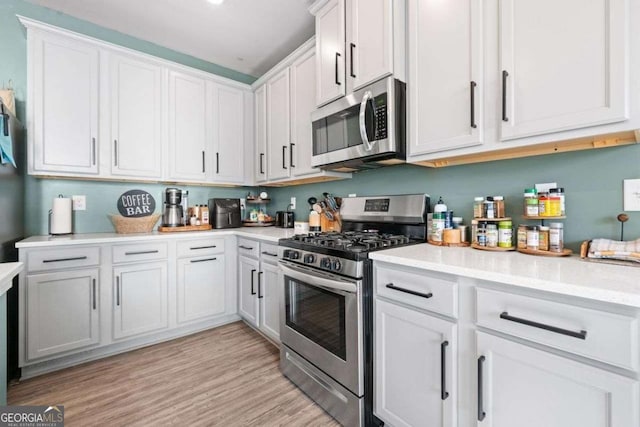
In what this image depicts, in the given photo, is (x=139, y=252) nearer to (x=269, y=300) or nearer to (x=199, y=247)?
(x=199, y=247)

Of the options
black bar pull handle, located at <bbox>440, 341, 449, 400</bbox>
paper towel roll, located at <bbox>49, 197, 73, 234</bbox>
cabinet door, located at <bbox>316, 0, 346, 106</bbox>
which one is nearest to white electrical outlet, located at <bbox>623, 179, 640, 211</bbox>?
black bar pull handle, located at <bbox>440, 341, 449, 400</bbox>

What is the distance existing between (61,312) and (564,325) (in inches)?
113

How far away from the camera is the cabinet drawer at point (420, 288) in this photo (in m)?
1.11

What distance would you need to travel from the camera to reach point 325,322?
1603 mm

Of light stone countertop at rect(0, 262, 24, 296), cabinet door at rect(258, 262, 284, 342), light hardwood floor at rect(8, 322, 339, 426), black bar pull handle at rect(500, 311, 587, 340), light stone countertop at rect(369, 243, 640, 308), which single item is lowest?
light hardwood floor at rect(8, 322, 339, 426)

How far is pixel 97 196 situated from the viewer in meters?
2.61

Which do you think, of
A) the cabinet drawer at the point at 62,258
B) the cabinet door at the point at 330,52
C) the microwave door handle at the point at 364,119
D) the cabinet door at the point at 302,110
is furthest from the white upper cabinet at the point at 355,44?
the cabinet drawer at the point at 62,258

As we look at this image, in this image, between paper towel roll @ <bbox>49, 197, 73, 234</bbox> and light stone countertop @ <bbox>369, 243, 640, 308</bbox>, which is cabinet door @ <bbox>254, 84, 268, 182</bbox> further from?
light stone countertop @ <bbox>369, 243, 640, 308</bbox>

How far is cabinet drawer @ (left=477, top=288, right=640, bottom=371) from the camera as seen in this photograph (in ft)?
2.47

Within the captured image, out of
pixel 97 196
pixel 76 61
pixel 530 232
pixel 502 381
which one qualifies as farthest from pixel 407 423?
pixel 76 61

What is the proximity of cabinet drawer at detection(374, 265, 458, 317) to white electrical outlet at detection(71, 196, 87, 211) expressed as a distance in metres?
2.70

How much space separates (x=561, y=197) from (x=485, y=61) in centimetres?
71

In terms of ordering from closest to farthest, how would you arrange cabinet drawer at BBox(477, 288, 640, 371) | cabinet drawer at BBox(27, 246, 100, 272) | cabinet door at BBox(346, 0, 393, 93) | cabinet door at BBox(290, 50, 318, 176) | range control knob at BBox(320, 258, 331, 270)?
cabinet drawer at BBox(477, 288, 640, 371), range control knob at BBox(320, 258, 331, 270), cabinet door at BBox(346, 0, 393, 93), cabinet drawer at BBox(27, 246, 100, 272), cabinet door at BBox(290, 50, 318, 176)

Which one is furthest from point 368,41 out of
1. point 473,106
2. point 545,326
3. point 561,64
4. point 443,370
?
point 443,370
